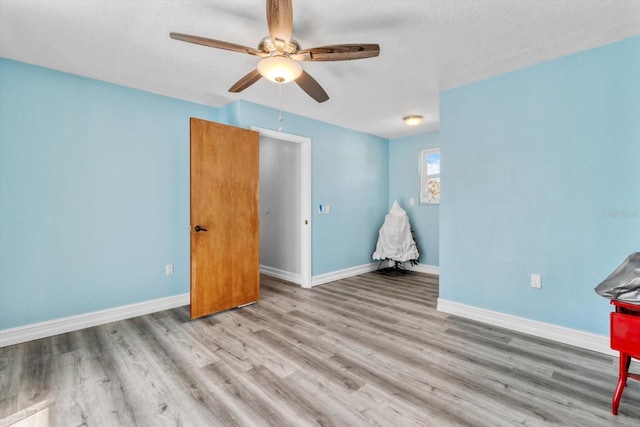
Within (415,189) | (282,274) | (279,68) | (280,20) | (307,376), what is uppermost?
(280,20)

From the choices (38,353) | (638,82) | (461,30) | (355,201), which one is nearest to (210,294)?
(38,353)

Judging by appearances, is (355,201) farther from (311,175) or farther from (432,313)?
(432,313)

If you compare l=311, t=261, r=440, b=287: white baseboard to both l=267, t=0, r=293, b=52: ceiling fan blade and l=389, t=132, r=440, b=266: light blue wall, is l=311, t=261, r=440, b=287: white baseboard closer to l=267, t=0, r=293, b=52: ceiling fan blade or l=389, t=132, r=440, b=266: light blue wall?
l=389, t=132, r=440, b=266: light blue wall

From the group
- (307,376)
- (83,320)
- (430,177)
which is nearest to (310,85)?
(307,376)

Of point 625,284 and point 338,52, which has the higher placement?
point 338,52

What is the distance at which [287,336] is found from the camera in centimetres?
263

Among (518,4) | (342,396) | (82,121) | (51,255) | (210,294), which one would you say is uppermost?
(518,4)

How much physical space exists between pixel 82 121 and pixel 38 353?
205 cm

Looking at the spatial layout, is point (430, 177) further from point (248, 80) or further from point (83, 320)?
point (83, 320)

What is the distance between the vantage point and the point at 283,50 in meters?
1.88

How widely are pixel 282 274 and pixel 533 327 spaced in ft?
10.7

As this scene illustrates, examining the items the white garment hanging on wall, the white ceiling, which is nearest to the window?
the white garment hanging on wall

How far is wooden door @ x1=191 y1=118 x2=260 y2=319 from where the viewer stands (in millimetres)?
3051

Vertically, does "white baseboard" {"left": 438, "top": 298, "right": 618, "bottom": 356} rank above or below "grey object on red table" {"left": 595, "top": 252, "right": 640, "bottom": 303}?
below
